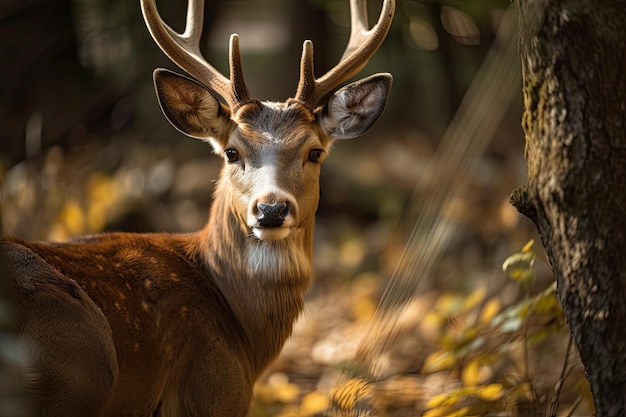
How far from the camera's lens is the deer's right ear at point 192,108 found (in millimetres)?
5535

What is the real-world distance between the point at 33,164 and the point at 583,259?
23.2 ft

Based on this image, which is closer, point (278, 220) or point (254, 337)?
point (278, 220)

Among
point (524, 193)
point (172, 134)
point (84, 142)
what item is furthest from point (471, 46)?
point (524, 193)

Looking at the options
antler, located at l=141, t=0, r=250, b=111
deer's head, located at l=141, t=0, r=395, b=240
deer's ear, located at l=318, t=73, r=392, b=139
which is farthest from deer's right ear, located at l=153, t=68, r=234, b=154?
deer's ear, located at l=318, t=73, r=392, b=139

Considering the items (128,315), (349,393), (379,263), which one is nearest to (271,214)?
(128,315)

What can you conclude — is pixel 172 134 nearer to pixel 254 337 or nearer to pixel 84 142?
pixel 84 142

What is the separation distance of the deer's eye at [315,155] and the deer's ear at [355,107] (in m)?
0.27

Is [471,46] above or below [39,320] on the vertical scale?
above

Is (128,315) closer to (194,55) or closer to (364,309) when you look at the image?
(194,55)

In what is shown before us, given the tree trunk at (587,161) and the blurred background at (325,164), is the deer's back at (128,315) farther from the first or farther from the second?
the blurred background at (325,164)

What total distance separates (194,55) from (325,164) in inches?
238

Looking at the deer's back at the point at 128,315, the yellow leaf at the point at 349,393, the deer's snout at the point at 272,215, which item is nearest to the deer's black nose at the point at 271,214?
the deer's snout at the point at 272,215

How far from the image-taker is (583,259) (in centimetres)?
414

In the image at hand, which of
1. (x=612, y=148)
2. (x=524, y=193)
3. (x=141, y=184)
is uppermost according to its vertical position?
(x=612, y=148)
